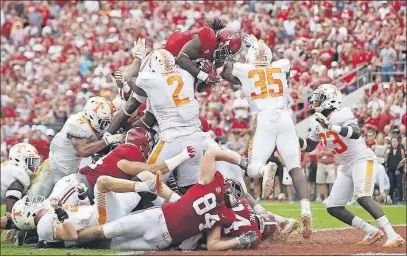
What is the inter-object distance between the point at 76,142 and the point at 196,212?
7.60ft

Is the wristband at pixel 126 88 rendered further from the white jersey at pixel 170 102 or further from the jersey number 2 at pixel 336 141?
the jersey number 2 at pixel 336 141

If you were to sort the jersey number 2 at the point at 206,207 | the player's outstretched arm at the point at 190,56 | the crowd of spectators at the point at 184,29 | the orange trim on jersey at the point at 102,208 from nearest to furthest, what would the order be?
the jersey number 2 at the point at 206,207, the orange trim on jersey at the point at 102,208, the player's outstretched arm at the point at 190,56, the crowd of spectators at the point at 184,29

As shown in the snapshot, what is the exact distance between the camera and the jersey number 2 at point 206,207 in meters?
9.30

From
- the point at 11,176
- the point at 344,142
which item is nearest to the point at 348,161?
the point at 344,142

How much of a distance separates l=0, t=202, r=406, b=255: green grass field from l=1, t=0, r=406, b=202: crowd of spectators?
1.86 m

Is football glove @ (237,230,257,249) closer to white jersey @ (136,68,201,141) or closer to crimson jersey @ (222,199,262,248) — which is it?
crimson jersey @ (222,199,262,248)

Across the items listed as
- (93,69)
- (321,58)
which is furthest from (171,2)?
(321,58)

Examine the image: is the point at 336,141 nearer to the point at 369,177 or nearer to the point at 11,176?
the point at 369,177

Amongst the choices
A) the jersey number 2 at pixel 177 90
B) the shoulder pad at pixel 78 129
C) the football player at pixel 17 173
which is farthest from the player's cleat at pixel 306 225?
the football player at pixel 17 173

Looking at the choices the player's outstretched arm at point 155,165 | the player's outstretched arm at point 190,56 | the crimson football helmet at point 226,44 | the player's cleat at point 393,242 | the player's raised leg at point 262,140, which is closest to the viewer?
the player's outstretched arm at point 155,165

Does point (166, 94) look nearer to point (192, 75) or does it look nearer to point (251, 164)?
point (192, 75)

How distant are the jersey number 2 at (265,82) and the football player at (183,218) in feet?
5.23

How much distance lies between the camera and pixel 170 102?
1024 cm

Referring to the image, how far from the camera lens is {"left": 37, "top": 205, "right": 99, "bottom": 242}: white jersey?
32.1 ft
